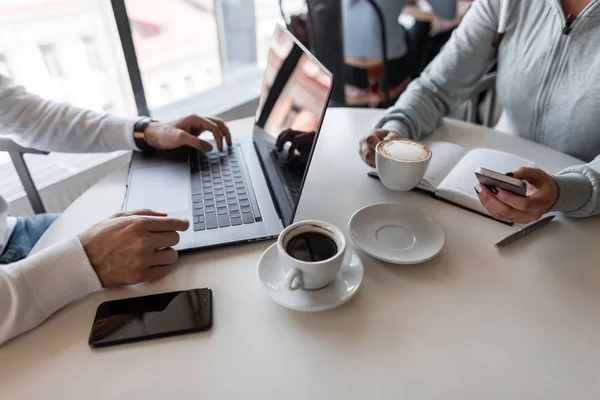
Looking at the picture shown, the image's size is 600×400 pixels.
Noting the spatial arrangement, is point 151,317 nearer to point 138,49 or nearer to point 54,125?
point 54,125

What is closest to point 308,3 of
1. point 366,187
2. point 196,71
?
point 196,71

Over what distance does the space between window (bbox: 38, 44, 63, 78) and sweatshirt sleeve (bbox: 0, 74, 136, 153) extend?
0.61 metres

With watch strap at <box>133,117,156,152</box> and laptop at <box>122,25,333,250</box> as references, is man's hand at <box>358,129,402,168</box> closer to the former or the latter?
laptop at <box>122,25,333,250</box>

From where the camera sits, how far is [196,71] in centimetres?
213

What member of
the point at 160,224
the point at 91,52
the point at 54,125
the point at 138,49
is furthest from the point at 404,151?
the point at 91,52

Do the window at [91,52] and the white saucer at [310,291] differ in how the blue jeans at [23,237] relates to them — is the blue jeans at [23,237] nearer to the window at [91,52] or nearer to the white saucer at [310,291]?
the white saucer at [310,291]

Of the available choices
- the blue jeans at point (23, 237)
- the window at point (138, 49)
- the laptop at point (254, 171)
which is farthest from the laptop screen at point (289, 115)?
the window at point (138, 49)

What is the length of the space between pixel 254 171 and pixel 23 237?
55 centimetres

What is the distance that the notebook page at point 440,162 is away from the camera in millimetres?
898

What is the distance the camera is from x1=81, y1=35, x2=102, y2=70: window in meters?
1.66

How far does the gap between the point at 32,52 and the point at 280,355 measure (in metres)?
1.49

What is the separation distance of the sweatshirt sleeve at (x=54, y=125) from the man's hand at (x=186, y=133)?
55 mm

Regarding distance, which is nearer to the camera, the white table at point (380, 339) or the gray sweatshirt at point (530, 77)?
the white table at point (380, 339)

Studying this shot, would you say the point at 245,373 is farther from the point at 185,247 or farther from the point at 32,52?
the point at 32,52
